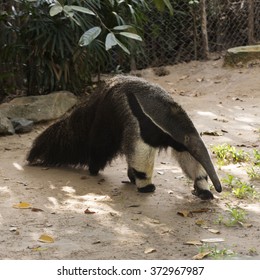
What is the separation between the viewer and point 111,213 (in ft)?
14.3

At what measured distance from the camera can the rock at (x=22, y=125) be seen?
7.27 meters

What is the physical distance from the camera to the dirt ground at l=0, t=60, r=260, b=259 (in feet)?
11.9

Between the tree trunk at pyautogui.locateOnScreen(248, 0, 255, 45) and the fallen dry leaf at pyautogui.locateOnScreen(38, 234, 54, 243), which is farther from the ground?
the tree trunk at pyautogui.locateOnScreen(248, 0, 255, 45)

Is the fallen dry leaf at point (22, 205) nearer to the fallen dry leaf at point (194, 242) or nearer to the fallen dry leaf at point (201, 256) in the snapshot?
the fallen dry leaf at point (194, 242)

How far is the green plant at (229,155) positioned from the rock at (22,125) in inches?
102

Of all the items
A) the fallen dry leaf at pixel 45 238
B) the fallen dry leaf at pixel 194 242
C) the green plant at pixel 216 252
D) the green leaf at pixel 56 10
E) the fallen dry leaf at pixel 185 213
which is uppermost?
the green leaf at pixel 56 10

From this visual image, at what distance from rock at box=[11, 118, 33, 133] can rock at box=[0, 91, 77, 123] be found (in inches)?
8.2

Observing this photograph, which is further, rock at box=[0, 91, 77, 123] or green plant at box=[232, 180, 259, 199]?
rock at box=[0, 91, 77, 123]

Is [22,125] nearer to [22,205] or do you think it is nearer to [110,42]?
[22,205]

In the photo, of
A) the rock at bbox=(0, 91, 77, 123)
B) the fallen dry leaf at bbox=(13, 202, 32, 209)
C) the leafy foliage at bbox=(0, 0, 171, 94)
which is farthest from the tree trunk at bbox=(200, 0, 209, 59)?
the fallen dry leaf at bbox=(13, 202, 32, 209)

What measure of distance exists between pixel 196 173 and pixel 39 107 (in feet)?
11.3

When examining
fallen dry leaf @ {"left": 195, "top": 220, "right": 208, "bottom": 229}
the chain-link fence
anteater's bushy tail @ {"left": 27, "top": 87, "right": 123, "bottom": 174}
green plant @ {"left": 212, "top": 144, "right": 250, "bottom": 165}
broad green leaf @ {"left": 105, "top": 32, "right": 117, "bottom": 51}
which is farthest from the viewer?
the chain-link fence

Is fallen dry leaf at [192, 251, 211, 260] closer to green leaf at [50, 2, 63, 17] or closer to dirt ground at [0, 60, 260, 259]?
dirt ground at [0, 60, 260, 259]

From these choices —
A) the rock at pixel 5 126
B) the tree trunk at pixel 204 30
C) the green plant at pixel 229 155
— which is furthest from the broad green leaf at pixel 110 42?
the tree trunk at pixel 204 30
